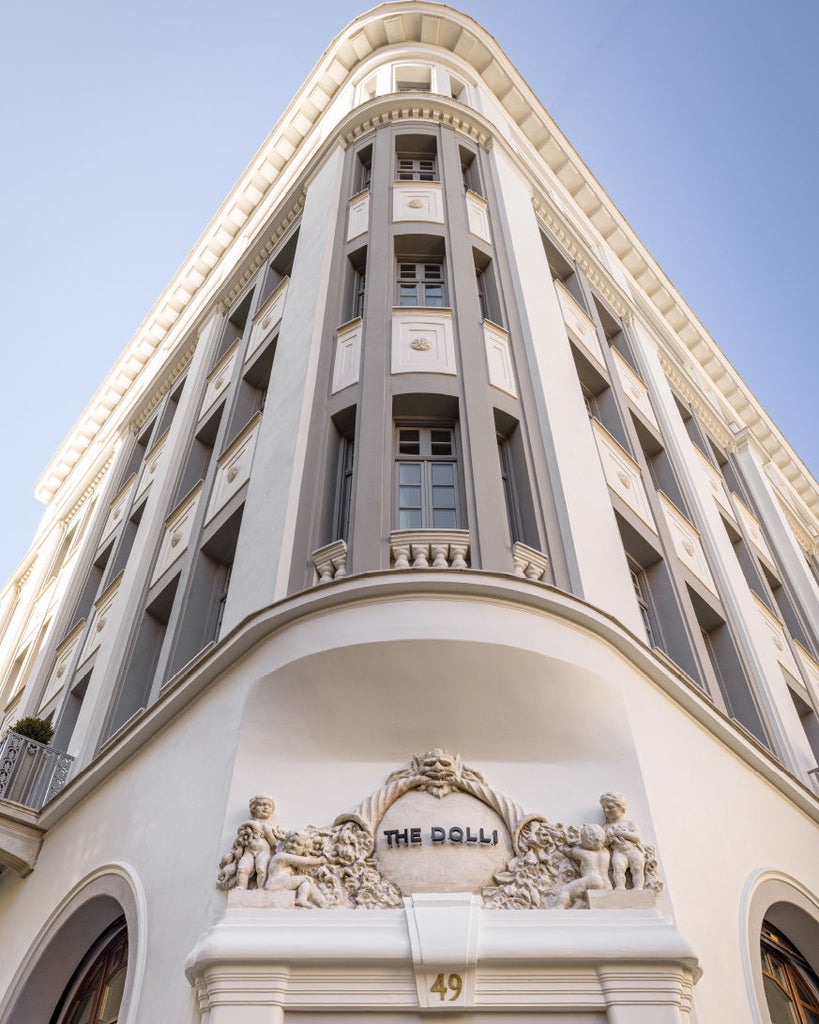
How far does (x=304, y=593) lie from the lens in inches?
393

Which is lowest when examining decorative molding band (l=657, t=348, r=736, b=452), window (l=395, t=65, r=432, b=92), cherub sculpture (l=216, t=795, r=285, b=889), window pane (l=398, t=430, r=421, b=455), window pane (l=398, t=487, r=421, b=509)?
cherub sculpture (l=216, t=795, r=285, b=889)

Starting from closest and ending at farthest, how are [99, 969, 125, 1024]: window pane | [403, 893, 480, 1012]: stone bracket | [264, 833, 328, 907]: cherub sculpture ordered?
1. [403, 893, 480, 1012]: stone bracket
2. [264, 833, 328, 907]: cherub sculpture
3. [99, 969, 125, 1024]: window pane

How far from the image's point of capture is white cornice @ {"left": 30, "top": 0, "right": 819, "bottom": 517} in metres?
23.5

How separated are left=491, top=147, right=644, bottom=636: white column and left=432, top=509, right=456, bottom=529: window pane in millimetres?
1405

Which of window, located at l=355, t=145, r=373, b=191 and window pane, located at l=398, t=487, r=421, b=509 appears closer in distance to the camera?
Result: window pane, located at l=398, t=487, r=421, b=509

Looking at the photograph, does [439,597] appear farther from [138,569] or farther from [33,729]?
[138,569]

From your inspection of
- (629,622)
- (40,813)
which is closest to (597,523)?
(629,622)

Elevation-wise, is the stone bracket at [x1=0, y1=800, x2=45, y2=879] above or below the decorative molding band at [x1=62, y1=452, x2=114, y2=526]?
below

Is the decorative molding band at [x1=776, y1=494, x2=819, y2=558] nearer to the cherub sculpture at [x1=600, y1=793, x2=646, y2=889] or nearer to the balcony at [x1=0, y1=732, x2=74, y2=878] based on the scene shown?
Result: the cherub sculpture at [x1=600, y1=793, x2=646, y2=889]

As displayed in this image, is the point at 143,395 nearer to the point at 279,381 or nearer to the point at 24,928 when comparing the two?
the point at 279,381

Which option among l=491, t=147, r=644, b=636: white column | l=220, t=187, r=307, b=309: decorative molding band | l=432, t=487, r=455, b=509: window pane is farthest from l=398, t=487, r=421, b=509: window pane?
l=220, t=187, r=307, b=309: decorative molding band

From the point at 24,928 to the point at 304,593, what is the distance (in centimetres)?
593

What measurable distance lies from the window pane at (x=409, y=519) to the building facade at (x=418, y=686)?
0.28 feet

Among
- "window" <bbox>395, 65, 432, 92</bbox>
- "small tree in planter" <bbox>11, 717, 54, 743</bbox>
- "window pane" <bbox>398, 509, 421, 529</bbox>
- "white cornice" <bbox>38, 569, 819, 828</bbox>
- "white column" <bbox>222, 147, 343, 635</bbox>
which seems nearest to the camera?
"white cornice" <bbox>38, 569, 819, 828</bbox>
